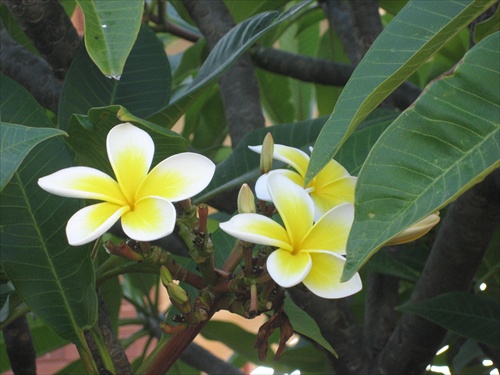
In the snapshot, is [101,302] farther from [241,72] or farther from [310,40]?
[310,40]

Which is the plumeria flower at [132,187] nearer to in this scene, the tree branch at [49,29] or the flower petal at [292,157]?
the flower petal at [292,157]

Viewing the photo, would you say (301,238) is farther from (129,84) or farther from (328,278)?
(129,84)

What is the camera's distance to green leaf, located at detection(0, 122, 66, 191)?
0.38m

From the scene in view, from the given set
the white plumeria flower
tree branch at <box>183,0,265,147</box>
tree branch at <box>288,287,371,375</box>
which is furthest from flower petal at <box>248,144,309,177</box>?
tree branch at <box>183,0,265,147</box>

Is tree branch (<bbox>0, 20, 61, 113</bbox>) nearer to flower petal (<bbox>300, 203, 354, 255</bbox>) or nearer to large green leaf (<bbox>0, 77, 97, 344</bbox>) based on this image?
large green leaf (<bbox>0, 77, 97, 344</bbox>)

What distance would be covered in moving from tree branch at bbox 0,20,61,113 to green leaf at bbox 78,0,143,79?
0.41 m

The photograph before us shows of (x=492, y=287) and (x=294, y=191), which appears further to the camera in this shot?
(x=492, y=287)

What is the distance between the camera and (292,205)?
45cm

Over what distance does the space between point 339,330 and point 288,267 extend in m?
0.48

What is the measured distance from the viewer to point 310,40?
1.47 meters

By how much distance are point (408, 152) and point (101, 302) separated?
1.38 ft

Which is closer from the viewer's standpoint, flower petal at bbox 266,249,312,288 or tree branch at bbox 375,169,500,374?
flower petal at bbox 266,249,312,288

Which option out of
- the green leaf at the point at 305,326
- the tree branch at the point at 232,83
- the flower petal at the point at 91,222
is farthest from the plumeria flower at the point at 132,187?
the tree branch at the point at 232,83

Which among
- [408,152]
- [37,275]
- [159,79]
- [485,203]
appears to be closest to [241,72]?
[159,79]
